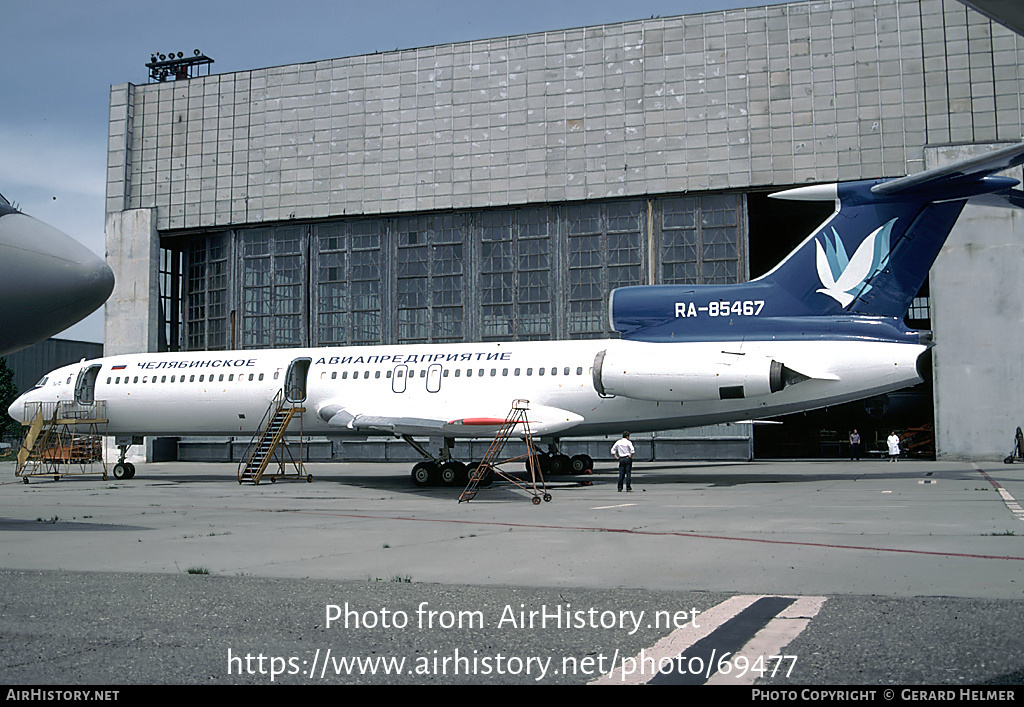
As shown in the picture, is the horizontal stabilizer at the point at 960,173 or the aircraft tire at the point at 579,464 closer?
the horizontal stabilizer at the point at 960,173

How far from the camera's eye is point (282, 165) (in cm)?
3700

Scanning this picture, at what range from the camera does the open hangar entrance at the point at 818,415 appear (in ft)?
124

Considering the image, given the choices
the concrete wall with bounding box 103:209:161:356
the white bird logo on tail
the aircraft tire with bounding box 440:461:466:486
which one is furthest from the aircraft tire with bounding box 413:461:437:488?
the concrete wall with bounding box 103:209:161:356

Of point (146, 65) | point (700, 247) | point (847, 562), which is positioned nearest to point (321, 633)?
point (847, 562)

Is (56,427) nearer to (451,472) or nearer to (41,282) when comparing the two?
(451,472)

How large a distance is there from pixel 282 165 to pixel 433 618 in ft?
111

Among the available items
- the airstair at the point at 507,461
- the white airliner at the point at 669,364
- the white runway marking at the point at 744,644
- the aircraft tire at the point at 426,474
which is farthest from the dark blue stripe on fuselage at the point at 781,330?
the white runway marking at the point at 744,644

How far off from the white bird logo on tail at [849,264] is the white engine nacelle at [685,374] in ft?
7.11

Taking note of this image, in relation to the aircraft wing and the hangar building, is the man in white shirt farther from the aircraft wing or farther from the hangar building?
the hangar building

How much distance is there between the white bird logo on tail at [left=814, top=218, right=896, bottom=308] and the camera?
61.5 ft

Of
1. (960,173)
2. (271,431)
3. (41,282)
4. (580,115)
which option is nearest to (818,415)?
(580,115)

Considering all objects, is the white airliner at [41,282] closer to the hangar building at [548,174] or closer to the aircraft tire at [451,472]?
the aircraft tire at [451,472]

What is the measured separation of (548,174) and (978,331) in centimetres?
1661

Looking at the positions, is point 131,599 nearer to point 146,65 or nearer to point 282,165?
point 282,165
